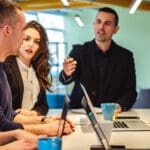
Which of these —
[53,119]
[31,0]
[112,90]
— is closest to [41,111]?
[53,119]

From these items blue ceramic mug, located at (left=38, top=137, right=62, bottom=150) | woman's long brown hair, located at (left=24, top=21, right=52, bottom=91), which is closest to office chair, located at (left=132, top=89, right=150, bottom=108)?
woman's long brown hair, located at (left=24, top=21, right=52, bottom=91)

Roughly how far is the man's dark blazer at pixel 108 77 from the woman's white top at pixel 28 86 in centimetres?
58

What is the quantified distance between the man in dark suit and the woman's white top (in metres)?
0.57

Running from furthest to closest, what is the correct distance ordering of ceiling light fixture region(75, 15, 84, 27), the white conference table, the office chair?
ceiling light fixture region(75, 15, 84, 27), the office chair, the white conference table

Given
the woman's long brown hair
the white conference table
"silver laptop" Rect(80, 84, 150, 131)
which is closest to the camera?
the white conference table

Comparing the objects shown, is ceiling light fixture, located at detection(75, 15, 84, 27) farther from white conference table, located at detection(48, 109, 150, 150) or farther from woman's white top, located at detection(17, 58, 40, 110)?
white conference table, located at detection(48, 109, 150, 150)

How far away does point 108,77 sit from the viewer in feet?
12.8

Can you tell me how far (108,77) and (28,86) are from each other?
99cm

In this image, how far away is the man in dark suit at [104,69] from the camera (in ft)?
12.7

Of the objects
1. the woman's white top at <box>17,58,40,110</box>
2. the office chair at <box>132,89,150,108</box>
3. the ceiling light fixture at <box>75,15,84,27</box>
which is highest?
the ceiling light fixture at <box>75,15,84,27</box>

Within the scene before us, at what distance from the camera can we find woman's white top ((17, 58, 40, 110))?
3178 millimetres

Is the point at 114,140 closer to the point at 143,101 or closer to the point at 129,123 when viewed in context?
the point at 129,123

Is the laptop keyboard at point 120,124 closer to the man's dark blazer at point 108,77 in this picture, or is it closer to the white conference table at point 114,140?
the white conference table at point 114,140

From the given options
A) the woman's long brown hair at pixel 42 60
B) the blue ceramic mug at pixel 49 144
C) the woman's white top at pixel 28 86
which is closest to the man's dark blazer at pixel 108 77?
the woman's long brown hair at pixel 42 60
